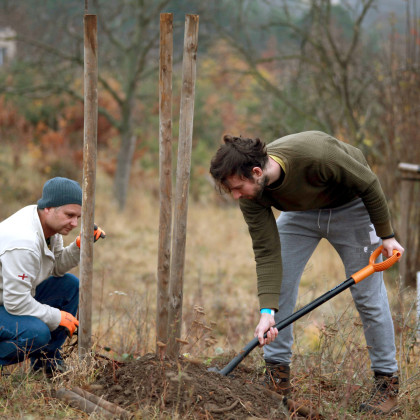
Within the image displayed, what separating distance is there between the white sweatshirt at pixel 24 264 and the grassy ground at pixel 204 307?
36 centimetres

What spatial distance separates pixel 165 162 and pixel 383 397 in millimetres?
1758

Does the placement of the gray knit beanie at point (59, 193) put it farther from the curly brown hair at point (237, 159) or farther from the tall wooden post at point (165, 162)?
the curly brown hair at point (237, 159)

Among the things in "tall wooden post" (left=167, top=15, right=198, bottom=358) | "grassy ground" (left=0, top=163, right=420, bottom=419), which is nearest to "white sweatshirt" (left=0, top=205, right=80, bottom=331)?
"grassy ground" (left=0, top=163, right=420, bottom=419)

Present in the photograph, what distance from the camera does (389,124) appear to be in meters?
6.30

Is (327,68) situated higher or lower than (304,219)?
higher

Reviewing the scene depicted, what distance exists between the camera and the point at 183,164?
2.95m

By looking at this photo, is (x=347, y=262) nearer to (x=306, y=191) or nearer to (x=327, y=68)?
(x=306, y=191)

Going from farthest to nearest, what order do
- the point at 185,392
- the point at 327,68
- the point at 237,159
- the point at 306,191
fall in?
the point at 327,68 → the point at 306,191 → the point at 185,392 → the point at 237,159

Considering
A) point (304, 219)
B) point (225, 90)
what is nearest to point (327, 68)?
point (304, 219)

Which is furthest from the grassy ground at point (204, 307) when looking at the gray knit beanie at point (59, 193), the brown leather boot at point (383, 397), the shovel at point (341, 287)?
the gray knit beanie at point (59, 193)

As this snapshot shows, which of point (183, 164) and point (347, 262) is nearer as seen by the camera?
point (183, 164)

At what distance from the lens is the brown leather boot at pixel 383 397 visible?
300 centimetres

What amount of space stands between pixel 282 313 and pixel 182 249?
70 centimetres

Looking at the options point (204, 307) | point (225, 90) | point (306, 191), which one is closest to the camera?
point (306, 191)
